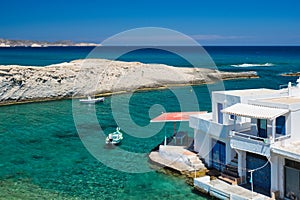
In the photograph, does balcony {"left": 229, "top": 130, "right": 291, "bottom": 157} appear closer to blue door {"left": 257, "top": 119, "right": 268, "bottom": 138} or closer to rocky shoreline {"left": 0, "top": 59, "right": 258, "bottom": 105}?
blue door {"left": 257, "top": 119, "right": 268, "bottom": 138}

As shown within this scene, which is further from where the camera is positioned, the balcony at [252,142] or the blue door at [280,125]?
the blue door at [280,125]

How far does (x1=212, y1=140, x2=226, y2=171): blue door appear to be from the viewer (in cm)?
2169

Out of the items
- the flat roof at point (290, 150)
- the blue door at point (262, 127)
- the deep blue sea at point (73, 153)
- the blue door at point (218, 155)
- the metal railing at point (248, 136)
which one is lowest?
the deep blue sea at point (73, 153)

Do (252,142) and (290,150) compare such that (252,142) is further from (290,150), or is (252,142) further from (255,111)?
(290,150)

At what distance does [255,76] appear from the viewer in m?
84.5

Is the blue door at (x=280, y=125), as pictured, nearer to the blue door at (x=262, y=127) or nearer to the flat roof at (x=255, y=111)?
the flat roof at (x=255, y=111)

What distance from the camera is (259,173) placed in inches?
736

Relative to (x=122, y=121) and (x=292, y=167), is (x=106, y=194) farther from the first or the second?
(x=122, y=121)

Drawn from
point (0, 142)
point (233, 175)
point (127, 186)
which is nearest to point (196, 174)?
point (233, 175)

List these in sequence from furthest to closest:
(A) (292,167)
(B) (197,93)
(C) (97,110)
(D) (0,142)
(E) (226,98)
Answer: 1. (B) (197,93)
2. (C) (97,110)
3. (D) (0,142)
4. (E) (226,98)
5. (A) (292,167)

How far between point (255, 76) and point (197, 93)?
98.8ft

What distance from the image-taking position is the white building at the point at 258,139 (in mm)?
17312

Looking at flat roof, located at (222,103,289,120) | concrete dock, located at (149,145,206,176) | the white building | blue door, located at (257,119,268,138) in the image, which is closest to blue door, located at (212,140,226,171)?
the white building

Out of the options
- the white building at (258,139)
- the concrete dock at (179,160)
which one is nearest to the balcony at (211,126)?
the white building at (258,139)
